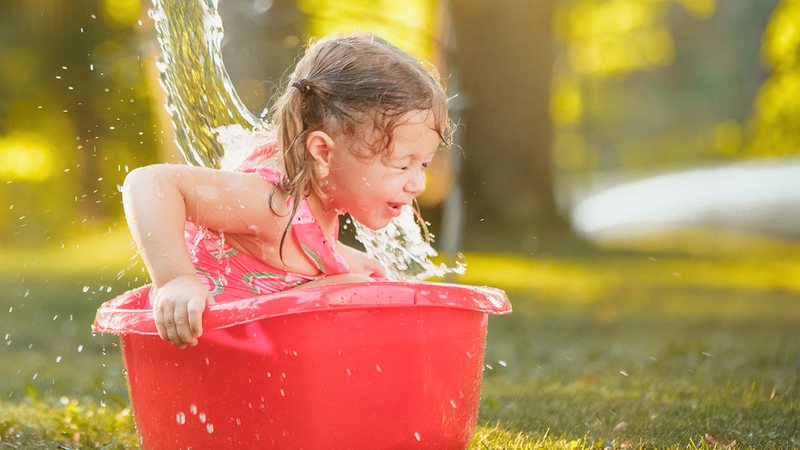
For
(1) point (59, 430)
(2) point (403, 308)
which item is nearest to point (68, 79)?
(1) point (59, 430)

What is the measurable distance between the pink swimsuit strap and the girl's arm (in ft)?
0.35

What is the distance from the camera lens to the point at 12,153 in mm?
20000

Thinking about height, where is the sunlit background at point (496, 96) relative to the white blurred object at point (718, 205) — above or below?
above

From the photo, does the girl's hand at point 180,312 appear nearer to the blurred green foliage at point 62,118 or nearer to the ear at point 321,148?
the ear at point 321,148

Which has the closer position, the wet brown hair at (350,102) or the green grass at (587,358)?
the wet brown hair at (350,102)

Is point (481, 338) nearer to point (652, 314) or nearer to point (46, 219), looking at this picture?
point (652, 314)

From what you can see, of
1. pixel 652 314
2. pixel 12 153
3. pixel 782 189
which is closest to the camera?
pixel 652 314

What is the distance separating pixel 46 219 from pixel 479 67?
12983 millimetres

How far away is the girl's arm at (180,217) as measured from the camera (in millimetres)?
2164

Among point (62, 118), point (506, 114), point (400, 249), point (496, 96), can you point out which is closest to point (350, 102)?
point (400, 249)

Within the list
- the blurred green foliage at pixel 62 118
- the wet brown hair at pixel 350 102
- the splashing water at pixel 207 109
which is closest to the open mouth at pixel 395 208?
the wet brown hair at pixel 350 102

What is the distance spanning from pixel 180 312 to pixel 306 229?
56 cm

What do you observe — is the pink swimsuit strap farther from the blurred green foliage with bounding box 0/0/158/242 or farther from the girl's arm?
the blurred green foliage with bounding box 0/0/158/242

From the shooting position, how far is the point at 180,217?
2309mm
